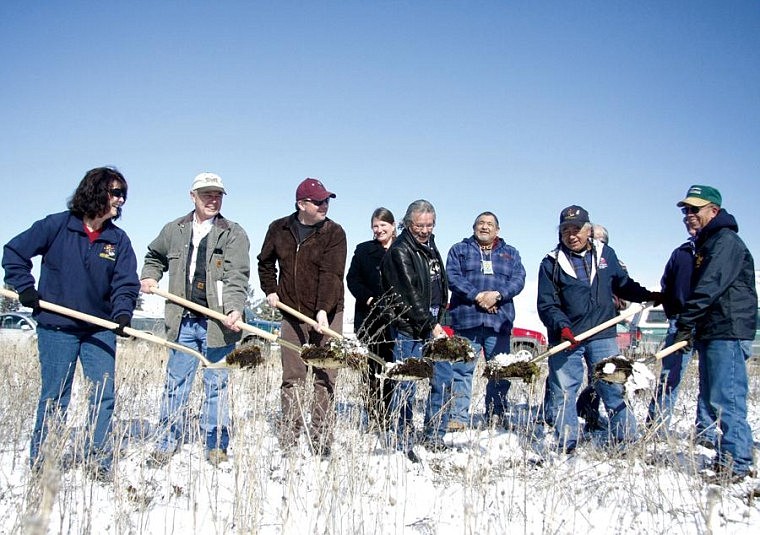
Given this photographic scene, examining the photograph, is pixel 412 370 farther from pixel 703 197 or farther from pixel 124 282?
pixel 703 197

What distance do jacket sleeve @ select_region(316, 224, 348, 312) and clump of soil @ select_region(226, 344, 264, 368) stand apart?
32.0 inches

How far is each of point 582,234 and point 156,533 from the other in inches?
151

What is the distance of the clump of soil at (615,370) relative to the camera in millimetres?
4230

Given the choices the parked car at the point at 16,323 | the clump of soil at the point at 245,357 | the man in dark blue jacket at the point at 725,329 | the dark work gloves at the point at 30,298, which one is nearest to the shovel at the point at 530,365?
the man in dark blue jacket at the point at 725,329

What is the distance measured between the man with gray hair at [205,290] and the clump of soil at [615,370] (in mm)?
2783

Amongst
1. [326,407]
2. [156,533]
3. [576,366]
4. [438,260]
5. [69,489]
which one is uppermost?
[438,260]

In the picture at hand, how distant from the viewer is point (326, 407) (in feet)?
15.5

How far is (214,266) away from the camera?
4.51 metres

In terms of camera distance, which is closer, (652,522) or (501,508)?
(652,522)

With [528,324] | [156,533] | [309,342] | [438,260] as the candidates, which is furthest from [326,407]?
[528,324]

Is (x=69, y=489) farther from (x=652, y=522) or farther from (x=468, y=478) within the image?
(x=652, y=522)

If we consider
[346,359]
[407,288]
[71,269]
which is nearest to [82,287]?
[71,269]

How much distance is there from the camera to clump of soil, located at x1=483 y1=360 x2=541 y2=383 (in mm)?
4305

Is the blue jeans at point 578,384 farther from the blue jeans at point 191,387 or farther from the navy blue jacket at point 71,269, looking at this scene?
the navy blue jacket at point 71,269
